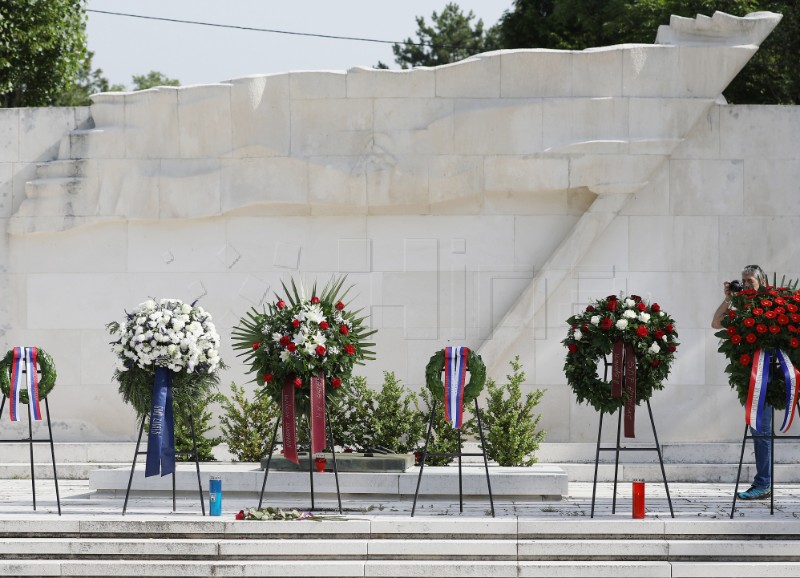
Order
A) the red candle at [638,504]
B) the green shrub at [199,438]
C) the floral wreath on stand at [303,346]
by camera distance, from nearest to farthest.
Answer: the red candle at [638,504], the floral wreath on stand at [303,346], the green shrub at [199,438]

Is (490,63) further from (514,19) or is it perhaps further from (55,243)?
(514,19)

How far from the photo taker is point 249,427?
15.0 meters

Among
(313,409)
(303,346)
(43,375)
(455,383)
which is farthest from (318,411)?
(43,375)

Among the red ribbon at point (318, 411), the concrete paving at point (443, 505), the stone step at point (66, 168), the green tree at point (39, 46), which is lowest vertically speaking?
the concrete paving at point (443, 505)

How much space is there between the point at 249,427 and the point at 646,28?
Result: 14034 mm

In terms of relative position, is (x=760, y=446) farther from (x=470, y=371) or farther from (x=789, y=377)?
(x=470, y=371)

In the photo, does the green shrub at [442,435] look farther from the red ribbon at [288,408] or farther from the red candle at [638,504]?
the red candle at [638,504]

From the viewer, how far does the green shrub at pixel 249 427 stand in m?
14.8

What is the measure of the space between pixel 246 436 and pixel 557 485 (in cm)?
405

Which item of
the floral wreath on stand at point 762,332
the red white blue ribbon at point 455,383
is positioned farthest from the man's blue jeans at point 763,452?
the red white blue ribbon at point 455,383

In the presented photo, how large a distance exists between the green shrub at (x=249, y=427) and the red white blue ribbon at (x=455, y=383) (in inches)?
151

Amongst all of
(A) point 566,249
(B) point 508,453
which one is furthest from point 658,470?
(A) point 566,249

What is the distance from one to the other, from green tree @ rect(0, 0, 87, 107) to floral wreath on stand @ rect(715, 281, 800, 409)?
44.8 ft

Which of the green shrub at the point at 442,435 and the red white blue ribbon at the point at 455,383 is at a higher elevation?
the red white blue ribbon at the point at 455,383
